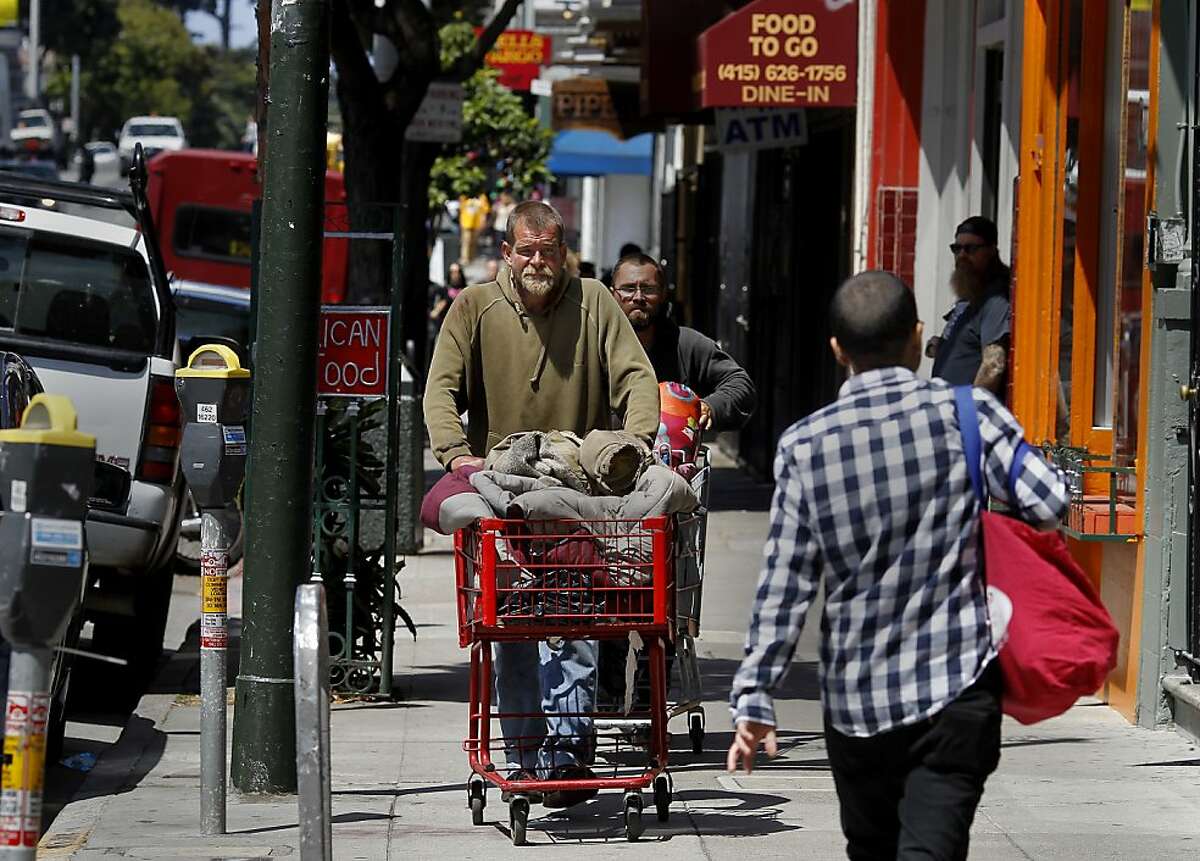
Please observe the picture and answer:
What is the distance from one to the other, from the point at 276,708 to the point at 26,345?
9.48 feet

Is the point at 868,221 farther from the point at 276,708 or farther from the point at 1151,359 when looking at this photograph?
the point at 276,708

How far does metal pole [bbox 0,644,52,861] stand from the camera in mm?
4332

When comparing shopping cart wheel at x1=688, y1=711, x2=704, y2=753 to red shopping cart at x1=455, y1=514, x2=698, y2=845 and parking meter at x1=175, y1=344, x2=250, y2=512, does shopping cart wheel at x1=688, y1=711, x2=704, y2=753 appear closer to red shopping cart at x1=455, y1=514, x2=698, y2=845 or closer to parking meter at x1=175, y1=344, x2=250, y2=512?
red shopping cart at x1=455, y1=514, x2=698, y2=845

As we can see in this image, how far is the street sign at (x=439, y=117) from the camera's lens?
58.5 feet

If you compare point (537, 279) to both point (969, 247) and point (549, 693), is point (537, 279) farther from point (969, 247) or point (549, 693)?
point (969, 247)

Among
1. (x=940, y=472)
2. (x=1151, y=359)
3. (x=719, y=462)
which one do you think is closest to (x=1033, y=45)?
(x=1151, y=359)

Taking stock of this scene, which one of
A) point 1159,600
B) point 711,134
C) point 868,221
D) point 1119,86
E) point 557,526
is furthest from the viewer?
point 711,134

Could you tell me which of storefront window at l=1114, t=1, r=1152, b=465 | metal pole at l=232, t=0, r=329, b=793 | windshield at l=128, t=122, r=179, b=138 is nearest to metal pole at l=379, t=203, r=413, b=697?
metal pole at l=232, t=0, r=329, b=793

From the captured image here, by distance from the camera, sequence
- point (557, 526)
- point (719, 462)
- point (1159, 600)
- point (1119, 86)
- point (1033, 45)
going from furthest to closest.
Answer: point (719, 462)
point (1033, 45)
point (1119, 86)
point (1159, 600)
point (557, 526)

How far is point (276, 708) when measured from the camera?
730 centimetres

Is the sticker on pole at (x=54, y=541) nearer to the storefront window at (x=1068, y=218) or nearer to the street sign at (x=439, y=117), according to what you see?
the storefront window at (x=1068, y=218)

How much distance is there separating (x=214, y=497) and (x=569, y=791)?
146 centimetres

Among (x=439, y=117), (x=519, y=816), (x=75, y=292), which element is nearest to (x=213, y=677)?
(x=519, y=816)

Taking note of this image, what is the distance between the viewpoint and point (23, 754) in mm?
4348
